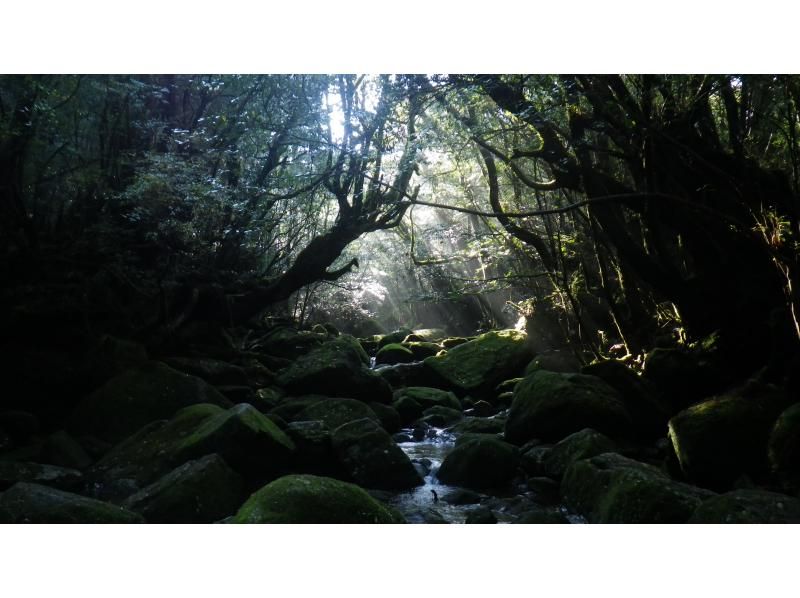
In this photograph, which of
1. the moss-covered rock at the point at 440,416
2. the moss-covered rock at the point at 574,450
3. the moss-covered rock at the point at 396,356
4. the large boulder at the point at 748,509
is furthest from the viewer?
the moss-covered rock at the point at 396,356

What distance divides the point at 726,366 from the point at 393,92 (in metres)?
4.37

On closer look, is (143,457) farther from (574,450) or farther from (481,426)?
(481,426)

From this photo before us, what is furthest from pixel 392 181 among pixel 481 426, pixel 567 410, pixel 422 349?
pixel 422 349

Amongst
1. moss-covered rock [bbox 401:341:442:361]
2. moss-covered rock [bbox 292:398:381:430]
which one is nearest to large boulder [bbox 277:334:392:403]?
moss-covered rock [bbox 292:398:381:430]

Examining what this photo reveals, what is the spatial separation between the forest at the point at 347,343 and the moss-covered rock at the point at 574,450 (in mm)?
25

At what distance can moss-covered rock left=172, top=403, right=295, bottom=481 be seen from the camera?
4.98 metres

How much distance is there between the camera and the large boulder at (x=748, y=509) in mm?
3328

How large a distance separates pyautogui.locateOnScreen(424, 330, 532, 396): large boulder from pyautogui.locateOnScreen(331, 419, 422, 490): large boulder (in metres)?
5.05

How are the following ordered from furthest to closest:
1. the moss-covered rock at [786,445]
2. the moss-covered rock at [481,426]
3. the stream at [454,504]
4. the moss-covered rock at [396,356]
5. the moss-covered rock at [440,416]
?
the moss-covered rock at [396,356] → the moss-covered rock at [440,416] → the moss-covered rock at [481,426] → the stream at [454,504] → the moss-covered rock at [786,445]

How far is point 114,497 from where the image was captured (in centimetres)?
487

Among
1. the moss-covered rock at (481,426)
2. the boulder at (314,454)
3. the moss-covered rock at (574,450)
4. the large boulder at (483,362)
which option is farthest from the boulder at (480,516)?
the large boulder at (483,362)

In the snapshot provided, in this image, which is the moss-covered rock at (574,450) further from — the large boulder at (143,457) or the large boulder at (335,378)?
the large boulder at (335,378)

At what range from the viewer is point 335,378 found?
8.61 m

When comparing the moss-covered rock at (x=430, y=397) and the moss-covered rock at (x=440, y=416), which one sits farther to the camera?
the moss-covered rock at (x=430, y=397)
